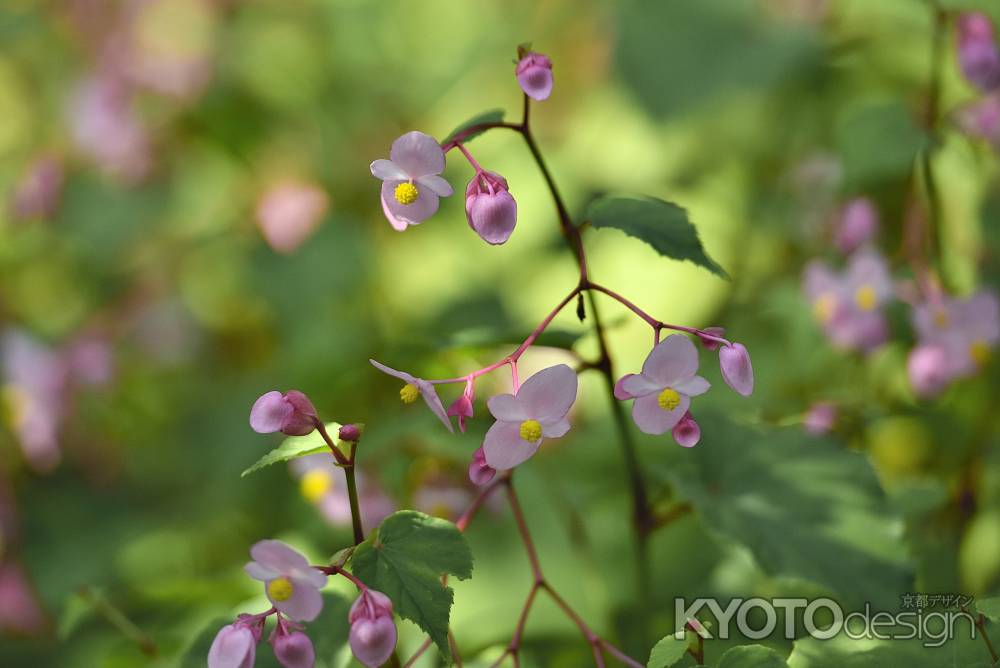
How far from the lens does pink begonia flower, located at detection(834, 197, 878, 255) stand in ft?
3.57

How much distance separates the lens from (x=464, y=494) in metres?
1.08

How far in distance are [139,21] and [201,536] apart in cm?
121

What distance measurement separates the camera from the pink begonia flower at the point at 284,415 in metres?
0.59

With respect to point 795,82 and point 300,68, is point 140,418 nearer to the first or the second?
point 300,68

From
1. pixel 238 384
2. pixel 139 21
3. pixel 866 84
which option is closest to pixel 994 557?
pixel 866 84

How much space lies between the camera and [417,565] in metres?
0.58

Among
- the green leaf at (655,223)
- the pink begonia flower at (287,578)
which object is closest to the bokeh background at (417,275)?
the green leaf at (655,223)

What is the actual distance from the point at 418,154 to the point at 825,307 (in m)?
0.63

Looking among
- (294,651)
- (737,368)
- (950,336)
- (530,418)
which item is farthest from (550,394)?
(950,336)

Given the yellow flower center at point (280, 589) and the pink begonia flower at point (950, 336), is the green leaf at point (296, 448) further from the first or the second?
the pink begonia flower at point (950, 336)

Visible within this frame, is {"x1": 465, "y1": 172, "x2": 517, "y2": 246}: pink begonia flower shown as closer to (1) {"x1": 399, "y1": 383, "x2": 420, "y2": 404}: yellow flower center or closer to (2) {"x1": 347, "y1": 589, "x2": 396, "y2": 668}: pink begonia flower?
(1) {"x1": 399, "y1": 383, "x2": 420, "y2": 404}: yellow flower center

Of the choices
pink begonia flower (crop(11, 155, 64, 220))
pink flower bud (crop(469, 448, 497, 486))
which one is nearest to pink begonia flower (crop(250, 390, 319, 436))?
pink flower bud (crop(469, 448, 497, 486))

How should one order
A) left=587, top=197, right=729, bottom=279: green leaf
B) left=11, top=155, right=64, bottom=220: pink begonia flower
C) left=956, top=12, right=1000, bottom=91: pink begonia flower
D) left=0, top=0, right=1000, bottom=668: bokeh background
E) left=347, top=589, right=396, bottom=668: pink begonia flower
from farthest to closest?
left=11, top=155, right=64, bottom=220: pink begonia flower
left=0, top=0, right=1000, bottom=668: bokeh background
left=956, top=12, right=1000, bottom=91: pink begonia flower
left=587, top=197, right=729, bottom=279: green leaf
left=347, top=589, right=396, bottom=668: pink begonia flower

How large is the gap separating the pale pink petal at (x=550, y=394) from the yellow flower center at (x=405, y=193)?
0.50 feet
